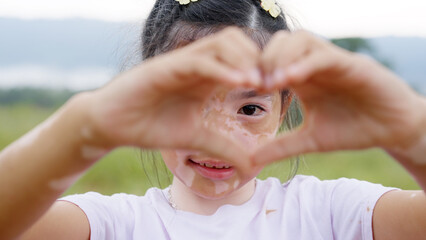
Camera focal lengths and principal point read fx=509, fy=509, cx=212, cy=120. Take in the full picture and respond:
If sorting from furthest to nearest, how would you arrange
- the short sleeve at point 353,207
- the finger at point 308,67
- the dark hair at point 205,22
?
the dark hair at point 205,22 < the short sleeve at point 353,207 < the finger at point 308,67

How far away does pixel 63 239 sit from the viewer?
1152 millimetres

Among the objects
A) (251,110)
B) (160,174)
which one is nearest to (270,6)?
(251,110)

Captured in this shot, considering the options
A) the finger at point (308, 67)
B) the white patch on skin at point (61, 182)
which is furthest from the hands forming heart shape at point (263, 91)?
the white patch on skin at point (61, 182)

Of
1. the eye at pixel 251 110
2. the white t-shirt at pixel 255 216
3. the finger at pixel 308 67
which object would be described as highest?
the finger at pixel 308 67

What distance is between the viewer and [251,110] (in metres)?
1.28

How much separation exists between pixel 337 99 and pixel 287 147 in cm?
11

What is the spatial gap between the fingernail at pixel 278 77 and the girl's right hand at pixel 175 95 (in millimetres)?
26

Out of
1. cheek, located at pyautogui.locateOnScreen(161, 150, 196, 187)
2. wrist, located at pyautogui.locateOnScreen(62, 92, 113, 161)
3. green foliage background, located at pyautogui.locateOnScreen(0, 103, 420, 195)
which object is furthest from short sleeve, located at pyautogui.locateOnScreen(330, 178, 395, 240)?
green foliage background, located at pyautogui.locateOnScreen(0, 103, 420, 195)

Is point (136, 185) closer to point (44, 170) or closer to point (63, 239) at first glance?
point (63, 239)

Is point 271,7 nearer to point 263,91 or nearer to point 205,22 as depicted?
point 205,22

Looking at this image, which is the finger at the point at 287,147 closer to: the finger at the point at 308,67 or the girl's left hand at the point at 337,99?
the girl's left hand at the point at 337,99

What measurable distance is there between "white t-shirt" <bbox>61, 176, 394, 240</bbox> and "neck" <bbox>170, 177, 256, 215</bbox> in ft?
0.05

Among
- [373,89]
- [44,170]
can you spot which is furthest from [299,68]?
[44,170]

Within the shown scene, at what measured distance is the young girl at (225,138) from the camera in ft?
2.51
